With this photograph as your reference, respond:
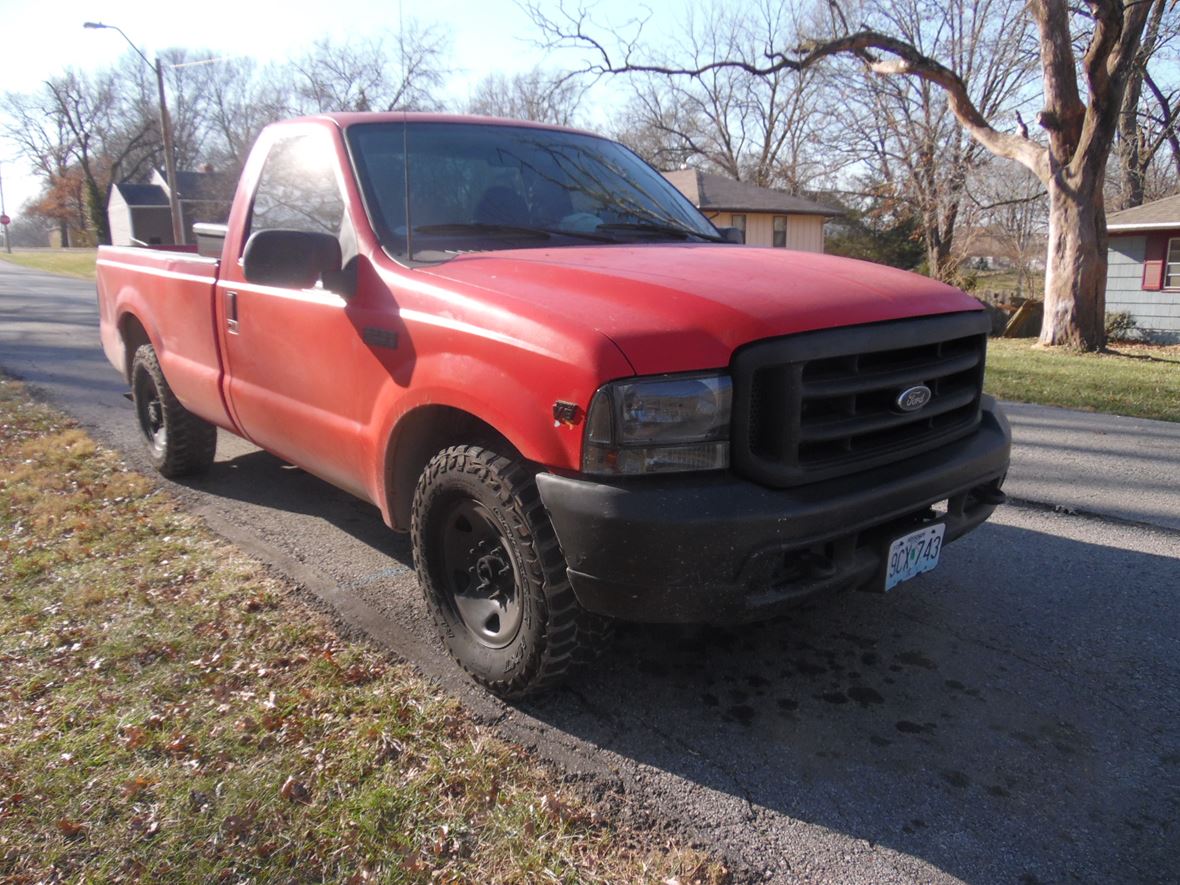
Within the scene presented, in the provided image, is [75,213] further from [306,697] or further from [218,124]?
[306,697]

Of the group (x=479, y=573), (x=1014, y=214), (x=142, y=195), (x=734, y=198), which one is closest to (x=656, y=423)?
(x=479, y=573)

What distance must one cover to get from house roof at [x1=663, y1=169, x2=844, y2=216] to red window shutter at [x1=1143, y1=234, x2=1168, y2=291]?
15144 millimetres

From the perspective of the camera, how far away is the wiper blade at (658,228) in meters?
3.80

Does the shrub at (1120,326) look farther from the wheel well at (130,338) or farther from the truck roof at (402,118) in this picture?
the wheel well at (130,338)

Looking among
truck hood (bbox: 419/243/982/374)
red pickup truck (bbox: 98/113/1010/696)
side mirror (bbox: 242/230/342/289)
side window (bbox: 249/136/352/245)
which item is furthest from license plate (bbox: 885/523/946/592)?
side window (bbox: 249/136/352/245)

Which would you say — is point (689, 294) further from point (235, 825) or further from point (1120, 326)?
point (1120, 326)

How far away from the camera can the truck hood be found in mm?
2426

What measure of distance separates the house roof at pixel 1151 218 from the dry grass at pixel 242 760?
68.5 feet

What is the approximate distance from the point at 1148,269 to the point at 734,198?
16792 mm

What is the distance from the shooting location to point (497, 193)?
3.71 meters

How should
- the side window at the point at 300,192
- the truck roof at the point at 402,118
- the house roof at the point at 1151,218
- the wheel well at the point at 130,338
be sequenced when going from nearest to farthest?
the side window at the point at 300,192, the truck roof at the point at 402,118, the wheel well at the point at 130,338, the house roof at the point at 1151,218

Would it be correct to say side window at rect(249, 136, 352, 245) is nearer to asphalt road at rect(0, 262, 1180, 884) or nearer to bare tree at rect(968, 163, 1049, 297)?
asphalt road at rect(0, 262, 1180, 884)

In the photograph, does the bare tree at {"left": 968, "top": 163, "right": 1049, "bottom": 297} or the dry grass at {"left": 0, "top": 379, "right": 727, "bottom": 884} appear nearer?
the dry grass at {"left": 0, "top": 379, "right": 727, "bottom": 884}

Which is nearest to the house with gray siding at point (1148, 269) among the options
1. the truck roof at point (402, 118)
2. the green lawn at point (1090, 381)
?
the green lawn at point (1090, 381)
